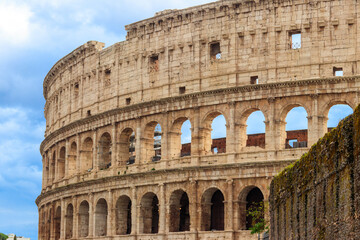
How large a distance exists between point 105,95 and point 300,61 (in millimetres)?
Answer: 13726

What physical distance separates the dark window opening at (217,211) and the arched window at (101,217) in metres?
7.79

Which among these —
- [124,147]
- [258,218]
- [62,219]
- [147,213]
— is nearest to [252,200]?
[258,218]

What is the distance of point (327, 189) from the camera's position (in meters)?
16.2

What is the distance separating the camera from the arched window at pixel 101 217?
151ft

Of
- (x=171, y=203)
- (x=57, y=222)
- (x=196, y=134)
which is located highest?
(x=196, y=134)

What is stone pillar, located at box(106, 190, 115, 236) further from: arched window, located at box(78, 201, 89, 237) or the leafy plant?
the leafy plant

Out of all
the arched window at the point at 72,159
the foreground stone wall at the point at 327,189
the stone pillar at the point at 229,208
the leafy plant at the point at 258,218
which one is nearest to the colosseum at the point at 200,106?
the stone pillar at the point at 229,208

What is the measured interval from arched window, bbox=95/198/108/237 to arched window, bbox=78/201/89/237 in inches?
71.8

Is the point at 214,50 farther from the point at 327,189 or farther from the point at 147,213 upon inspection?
the point at 327,189

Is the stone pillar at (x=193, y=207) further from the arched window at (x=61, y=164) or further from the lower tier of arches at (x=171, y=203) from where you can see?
the arched window at (x=61, y=164)

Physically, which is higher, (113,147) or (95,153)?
(113,147)

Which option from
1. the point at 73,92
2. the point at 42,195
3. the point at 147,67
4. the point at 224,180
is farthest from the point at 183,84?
the point at 42,195

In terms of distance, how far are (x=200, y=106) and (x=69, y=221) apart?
14.1 metres

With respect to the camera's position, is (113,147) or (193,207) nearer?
(193,207)
